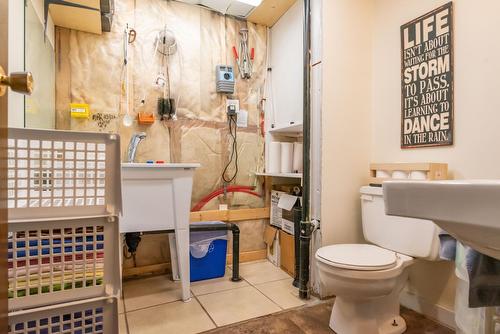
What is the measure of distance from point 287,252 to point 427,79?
158cm

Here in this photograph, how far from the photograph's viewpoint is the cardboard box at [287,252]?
2229 mm

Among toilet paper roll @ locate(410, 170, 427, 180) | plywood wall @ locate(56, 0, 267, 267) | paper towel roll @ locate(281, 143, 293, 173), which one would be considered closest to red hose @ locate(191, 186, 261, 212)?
plywood wall @ locate(56, 0, 267, 267)

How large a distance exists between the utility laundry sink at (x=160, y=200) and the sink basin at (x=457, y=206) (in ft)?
4.23

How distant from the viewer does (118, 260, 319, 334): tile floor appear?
1594 mm

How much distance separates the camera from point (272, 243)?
2.54m

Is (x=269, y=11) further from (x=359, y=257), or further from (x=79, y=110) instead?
(x=359, y=257)

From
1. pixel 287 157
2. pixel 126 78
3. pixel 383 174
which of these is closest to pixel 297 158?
pixel 287 157

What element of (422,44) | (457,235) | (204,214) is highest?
(422,44)

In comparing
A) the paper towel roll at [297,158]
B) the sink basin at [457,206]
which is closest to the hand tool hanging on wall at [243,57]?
the paper towel roll at [297,158]

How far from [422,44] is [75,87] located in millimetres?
2372

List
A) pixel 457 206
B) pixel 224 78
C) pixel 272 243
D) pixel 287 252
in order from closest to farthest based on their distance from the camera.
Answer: pixel 457 206
pixel 287 252
pixel 224 78
pixel 272 243

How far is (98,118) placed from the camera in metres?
2.12

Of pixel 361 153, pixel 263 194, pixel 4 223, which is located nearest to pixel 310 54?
pixel 361 153

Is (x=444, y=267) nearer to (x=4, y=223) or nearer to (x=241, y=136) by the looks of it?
(x=241, y=136)
